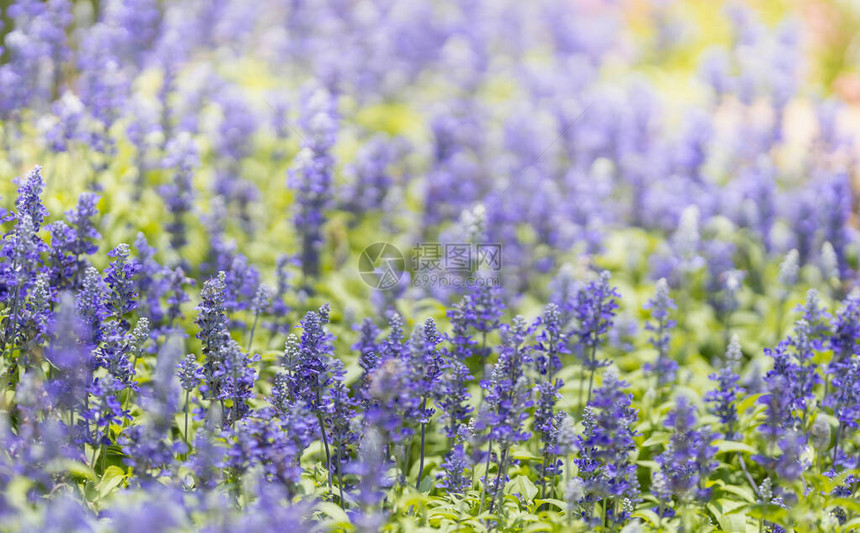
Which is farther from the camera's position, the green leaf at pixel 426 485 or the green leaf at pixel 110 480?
the green leaf at pixel 426 485

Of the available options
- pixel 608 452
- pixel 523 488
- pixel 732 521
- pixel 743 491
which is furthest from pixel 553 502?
pixel 743 491

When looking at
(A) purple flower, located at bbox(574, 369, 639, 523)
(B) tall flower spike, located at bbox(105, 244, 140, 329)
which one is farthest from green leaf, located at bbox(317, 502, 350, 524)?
(B) tall flower spike, located at bbox(105, 244, 140, 329)

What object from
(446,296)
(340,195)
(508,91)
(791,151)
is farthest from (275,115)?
(791,151)

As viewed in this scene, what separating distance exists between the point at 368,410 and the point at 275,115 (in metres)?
7.14

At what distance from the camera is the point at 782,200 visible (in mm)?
10969

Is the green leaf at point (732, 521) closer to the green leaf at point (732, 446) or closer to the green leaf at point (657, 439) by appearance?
the green leaf at point (732, 446)

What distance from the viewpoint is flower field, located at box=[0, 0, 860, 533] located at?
5094 mm

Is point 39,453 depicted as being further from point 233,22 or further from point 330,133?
point 233,22

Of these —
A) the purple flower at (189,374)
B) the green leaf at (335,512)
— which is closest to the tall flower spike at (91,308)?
the purple flower at (189,374)

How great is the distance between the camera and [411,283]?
925 cm

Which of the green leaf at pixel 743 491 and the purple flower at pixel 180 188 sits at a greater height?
the purple flower at pixel 180 188

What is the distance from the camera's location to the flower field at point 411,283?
16.7 ft

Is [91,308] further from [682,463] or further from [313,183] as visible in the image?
[682,463]

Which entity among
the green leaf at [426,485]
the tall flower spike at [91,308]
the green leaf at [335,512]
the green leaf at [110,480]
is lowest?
the green leaf at [426,485]
